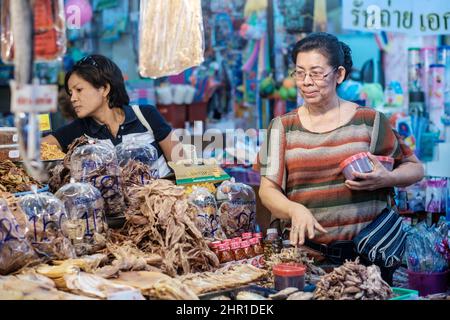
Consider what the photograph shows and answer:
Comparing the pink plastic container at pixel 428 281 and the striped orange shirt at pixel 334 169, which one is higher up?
the striped orange shirt at pixel 334 169

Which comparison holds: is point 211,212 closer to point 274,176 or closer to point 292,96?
point 274,176

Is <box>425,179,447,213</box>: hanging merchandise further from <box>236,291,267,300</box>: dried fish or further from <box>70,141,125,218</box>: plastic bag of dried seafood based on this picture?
<box>236,291,267,300</box>: dried fish

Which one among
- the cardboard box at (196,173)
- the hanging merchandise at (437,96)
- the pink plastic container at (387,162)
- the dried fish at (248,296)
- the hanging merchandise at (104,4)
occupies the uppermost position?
the hanging merchandise at (104,4)

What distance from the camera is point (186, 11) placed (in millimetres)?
3301

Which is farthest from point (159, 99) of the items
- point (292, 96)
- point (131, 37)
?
point (292, 96)

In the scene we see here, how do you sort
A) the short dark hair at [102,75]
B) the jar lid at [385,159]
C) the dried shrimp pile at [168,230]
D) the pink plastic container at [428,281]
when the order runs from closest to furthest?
the dried shrimp pile at [168,230] < the jar lid at [385,159] < the pink plastic container at [428,281] < the short dark hair at [102,75]

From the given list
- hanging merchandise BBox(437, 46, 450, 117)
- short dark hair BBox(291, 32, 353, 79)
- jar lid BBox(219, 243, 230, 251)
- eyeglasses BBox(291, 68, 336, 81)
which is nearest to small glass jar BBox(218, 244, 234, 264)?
jar lid BBox(219, 243, 230, 251)

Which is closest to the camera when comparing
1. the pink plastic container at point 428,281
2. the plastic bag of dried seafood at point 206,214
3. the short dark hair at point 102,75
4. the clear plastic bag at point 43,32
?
the clear plastic bag at point 43,32

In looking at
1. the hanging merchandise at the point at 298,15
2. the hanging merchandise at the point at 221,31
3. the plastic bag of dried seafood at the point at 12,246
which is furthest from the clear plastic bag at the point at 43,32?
the hanging merchandise at the point at 221,31

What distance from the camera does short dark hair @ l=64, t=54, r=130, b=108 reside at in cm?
449

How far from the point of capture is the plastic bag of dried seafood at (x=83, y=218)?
9.78 feet

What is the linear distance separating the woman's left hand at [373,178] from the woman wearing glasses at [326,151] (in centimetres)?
2

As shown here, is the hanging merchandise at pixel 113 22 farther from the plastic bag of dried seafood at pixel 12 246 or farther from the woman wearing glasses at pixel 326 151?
the plastic bag of dried seafood at pixel 12 246

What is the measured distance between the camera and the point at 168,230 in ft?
9.98
